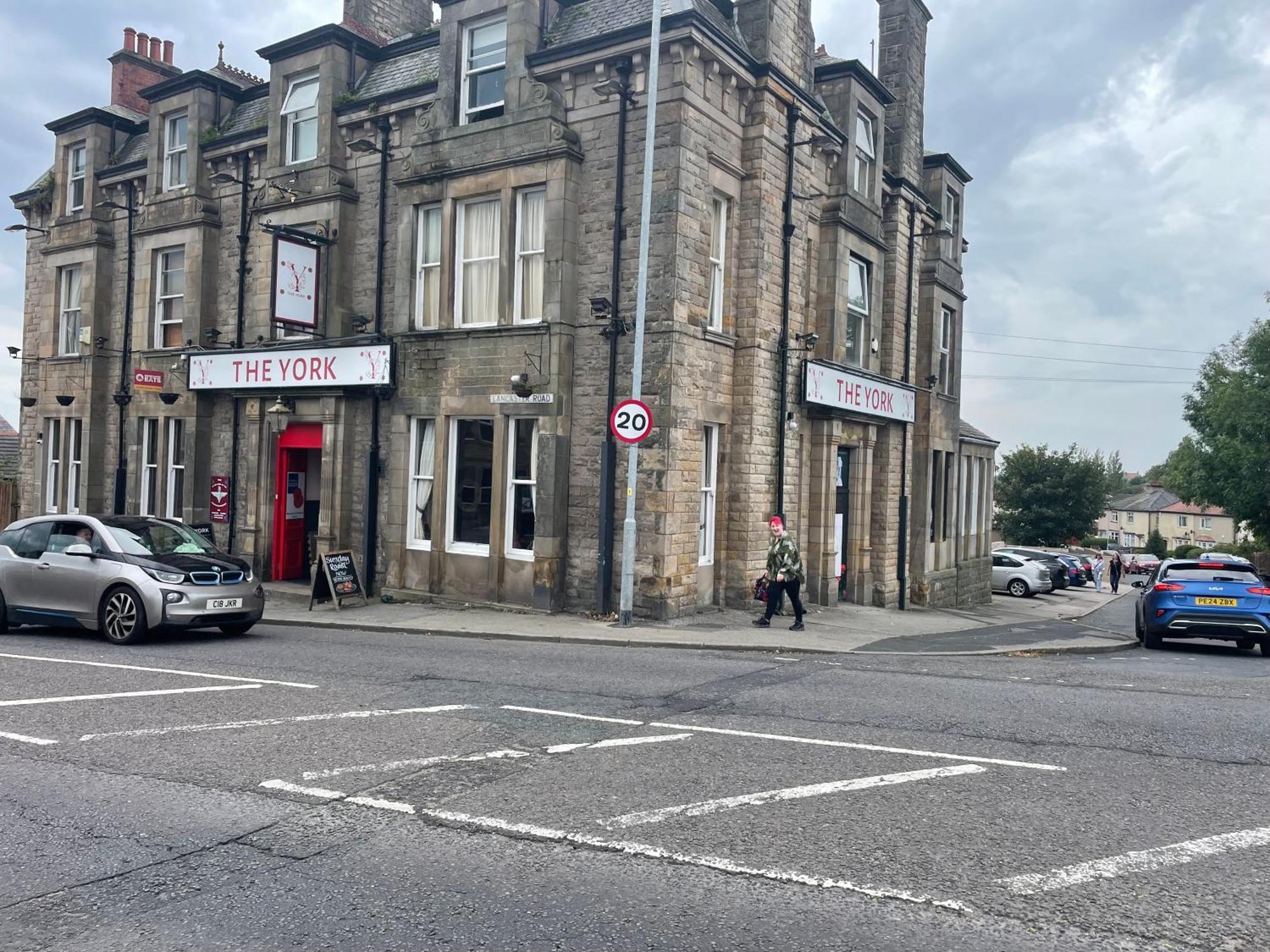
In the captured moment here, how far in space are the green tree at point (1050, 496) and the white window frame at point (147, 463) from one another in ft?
183

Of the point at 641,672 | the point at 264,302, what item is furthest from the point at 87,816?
the point at 264,302

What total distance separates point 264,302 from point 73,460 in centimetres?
732

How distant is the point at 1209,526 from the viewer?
336 ft

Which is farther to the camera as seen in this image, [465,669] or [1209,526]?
[1209,526]

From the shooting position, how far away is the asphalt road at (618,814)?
3.94 metres

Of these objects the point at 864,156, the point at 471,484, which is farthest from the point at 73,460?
the point at 864,156

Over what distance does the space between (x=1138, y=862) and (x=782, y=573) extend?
365 inches

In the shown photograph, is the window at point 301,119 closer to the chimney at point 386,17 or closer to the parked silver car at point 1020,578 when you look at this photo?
the chimney at point 386,17

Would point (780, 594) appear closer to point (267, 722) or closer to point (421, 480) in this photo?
point (421, 480)

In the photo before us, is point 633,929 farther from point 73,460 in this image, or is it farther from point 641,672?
point 73,460

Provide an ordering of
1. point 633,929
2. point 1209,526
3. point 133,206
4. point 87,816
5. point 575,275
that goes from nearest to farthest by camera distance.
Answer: point 633,929
point 87,816
point 575,275
point 133,206
point 1209,526

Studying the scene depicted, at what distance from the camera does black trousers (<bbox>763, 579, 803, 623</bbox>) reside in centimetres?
1383

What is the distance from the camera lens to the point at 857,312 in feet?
62.3

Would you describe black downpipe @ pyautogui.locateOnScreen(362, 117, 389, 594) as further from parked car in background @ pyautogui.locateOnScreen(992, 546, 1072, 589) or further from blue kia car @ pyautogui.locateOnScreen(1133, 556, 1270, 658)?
parked car in background @ pyautogui.locateOnScreen(992, 546, 1072, 589)
